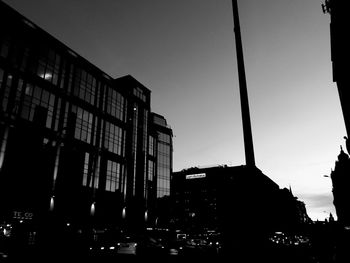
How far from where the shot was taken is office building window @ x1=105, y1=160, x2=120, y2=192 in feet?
194

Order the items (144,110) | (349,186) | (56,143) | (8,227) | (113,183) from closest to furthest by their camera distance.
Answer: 1. (8,227)
2. (56,143)
3. (113,183)
4. (144,110)
5. (349,186)

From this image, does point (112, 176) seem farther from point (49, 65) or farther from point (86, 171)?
point (49, 65)

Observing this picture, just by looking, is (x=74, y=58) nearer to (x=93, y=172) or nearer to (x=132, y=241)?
(x=93, y=172)

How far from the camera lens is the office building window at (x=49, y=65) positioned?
4766 centimetres

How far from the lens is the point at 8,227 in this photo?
136 feet

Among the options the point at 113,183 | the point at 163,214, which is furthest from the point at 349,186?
the point at 113,183

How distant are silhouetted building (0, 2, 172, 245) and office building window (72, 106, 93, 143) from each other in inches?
7.4

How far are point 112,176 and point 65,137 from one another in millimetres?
14264

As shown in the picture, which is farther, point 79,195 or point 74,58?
point 74,58

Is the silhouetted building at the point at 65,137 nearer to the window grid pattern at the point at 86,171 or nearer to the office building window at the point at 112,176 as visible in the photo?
the office building window at the point at 112,176

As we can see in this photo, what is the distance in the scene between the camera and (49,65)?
49.5 metres

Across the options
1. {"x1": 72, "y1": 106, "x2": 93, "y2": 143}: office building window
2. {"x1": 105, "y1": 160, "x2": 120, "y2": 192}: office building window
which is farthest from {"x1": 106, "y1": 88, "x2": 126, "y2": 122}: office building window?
{"x1": 105, "y1": 160, "x2": 120, "y2": 192}: office building window

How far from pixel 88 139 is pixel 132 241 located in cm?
3193

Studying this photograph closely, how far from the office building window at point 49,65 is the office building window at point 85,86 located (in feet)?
15.5
